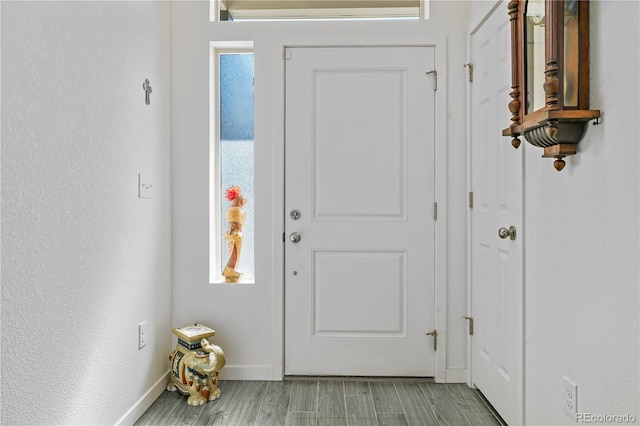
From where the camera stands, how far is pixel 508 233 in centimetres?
213

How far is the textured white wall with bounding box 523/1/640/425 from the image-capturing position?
1312 mm

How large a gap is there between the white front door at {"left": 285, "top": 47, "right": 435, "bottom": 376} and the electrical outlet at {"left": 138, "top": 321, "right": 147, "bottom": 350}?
0.78 m

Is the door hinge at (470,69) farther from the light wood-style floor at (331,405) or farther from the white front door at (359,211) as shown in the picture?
the light wood-style floor at (331,405)

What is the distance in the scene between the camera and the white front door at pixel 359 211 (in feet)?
9.15

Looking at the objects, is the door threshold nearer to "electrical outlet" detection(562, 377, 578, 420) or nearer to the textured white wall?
the textured white wall

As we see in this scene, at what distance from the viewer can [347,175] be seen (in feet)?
9.20

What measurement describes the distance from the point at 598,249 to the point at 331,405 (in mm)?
1529

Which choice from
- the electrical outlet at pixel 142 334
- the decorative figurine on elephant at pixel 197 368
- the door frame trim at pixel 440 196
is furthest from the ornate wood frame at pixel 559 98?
the electrical outlet at pixel 142 334

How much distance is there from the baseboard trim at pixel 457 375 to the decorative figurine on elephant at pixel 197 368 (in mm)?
1263

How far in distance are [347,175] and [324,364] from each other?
1.10m

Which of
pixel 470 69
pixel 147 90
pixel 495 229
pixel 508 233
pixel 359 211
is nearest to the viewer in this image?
pixel 508 233

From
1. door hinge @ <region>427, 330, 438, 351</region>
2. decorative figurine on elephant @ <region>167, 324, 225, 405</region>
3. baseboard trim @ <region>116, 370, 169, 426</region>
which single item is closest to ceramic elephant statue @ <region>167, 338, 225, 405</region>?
decorative figurine on elephant @ <region>167, 324, 225, 405</region>

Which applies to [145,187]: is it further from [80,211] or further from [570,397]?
[570,397]

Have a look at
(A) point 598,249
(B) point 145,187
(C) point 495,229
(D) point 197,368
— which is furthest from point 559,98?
(D) point 197,368
